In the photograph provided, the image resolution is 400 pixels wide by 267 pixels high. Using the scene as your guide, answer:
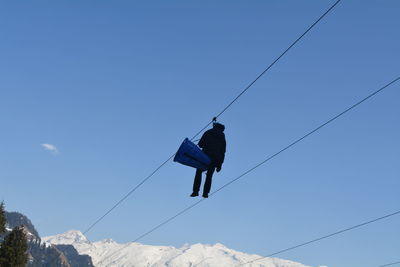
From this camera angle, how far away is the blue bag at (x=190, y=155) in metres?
14.2

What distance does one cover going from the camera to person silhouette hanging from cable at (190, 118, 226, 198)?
14.5 meters

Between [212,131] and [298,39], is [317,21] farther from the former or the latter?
[212,131]

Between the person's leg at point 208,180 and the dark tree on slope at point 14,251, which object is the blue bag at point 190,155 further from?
the dark tree on slope at point 14,251

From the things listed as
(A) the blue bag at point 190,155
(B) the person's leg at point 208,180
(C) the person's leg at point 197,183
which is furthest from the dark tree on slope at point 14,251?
(A) the blue bag at point 190,155

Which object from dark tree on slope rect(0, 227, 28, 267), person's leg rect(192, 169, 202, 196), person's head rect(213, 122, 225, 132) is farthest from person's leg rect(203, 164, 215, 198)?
dark tree on slope rect(0, 227, 28, 267)

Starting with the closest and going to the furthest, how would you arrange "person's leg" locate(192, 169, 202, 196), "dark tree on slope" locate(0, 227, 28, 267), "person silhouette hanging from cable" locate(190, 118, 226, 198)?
1. "person silhouette hanging from cable" locate(190, 118, 226, 198)
2. "person's leg" locate(192, 169, 202, 196)
3. "dark tree on slope" locate(0, 227, 28, 267)

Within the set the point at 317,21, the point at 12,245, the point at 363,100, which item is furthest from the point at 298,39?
the point at 12,245

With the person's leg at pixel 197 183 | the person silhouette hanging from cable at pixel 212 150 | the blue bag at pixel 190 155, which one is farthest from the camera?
the person's leg at pixel 197 183

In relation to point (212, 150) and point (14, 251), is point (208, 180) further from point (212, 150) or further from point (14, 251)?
point (14, 251)

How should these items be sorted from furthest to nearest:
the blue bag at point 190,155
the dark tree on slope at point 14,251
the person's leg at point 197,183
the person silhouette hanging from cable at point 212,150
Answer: the dark tree on slope at point 14,251 < the person's leg at point 197,183 < the person silhouette hanging from cable at point 212,150 < the blue bag at point 190,155

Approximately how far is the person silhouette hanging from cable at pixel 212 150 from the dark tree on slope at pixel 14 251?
52.8 m

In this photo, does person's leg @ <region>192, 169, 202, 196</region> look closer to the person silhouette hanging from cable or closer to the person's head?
the person silhouette hanging from cable

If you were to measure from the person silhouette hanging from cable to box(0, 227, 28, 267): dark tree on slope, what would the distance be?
5278 cm

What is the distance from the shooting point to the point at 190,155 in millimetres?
14289
